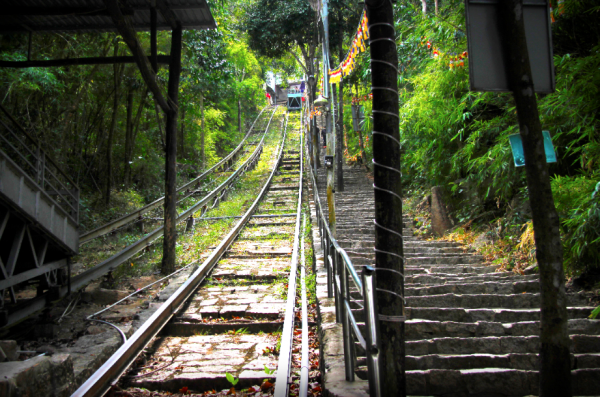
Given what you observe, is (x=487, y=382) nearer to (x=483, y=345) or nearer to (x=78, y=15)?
(x=483, y=345)

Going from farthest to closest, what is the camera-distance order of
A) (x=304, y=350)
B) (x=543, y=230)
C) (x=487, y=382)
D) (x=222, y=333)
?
1. (x=222, y=333)
2. (x=304, y=350)
3. (x=487, y=382)
4. (x=543, y=230)

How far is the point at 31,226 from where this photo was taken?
19.0ft

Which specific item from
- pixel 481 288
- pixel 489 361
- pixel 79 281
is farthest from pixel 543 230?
pixel 79 281

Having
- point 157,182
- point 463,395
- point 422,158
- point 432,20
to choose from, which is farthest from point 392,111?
point 157,182

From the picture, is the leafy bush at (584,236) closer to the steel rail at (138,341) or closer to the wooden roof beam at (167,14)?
the steel rail at (138,341)

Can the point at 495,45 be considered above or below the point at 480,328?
above

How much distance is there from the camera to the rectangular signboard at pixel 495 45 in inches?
116

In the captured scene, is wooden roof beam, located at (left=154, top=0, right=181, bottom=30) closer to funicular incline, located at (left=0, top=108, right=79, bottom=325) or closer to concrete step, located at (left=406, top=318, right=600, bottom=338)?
funicular incline, located at (left=0, top=108, right=79, bottom=325)

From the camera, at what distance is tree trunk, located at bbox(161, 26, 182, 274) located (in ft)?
27.0

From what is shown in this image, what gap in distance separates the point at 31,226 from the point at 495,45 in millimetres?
6103

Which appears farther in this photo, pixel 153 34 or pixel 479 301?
pixel 153 34

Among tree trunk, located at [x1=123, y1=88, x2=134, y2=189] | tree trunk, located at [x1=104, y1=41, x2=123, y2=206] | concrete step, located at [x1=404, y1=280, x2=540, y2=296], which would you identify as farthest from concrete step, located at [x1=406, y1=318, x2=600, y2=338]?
tree trunk, located at [x1=123, y1=88, x2=134, y2=189]

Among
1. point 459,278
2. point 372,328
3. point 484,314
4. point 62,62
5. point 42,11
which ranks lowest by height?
point 484,314

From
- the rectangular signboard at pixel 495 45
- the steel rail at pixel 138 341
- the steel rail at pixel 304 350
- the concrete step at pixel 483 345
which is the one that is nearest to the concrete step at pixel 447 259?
the steel rail at pixel 304 350
